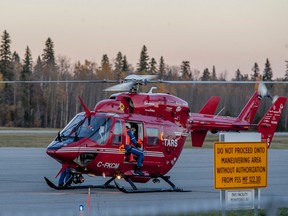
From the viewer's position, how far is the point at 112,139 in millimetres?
19812

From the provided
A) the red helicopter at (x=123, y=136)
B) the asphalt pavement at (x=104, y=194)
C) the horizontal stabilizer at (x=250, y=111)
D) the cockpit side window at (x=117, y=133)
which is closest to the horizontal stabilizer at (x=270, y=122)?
the asphalt pavement at (x=104, y=194)

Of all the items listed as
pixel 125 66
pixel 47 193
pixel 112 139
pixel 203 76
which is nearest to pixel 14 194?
pixel 47 193

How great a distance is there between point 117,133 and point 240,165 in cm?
761

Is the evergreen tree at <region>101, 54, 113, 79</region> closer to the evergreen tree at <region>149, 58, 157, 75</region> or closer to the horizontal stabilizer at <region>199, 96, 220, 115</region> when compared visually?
the evergreen tree at <region>149, 58, 157, 75</region>

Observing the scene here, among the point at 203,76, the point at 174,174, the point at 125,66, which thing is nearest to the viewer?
the point at 174,174

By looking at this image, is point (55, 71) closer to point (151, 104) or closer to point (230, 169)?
point (151, 104)

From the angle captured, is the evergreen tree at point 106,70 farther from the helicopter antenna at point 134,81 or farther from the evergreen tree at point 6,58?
the helicopter antenna at point 134,81

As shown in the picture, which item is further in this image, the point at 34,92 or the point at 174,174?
the point at 34,92

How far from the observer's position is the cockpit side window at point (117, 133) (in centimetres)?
1986

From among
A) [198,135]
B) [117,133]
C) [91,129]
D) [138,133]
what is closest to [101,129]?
[91,129]

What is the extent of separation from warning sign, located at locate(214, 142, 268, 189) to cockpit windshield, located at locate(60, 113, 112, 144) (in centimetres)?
728

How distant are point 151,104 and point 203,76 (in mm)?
117787

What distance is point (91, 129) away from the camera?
64.7 feet

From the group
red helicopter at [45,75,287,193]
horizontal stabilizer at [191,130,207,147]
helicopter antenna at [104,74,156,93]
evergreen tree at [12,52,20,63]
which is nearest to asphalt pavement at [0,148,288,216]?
red helicopter at [45,75,287,193]
